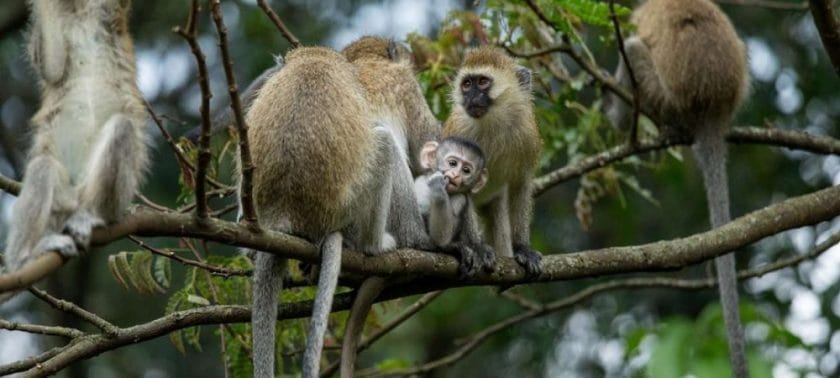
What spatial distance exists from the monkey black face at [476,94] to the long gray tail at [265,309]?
2313mm

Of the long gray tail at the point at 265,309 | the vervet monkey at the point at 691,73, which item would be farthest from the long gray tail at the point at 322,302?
the vervet monkey at the point at 691,73

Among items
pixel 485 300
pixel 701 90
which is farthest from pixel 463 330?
pixel 701 90

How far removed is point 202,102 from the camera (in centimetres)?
493

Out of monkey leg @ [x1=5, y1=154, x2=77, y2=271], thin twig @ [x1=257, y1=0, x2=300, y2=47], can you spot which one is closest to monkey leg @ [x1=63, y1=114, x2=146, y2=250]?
monkey leg @ [x1=5, y1=154, x2=77, y2=271]

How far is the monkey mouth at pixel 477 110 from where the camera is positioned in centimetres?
852

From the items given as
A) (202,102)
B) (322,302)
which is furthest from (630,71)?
(202,102)

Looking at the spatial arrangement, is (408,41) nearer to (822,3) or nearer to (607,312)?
(822,3)

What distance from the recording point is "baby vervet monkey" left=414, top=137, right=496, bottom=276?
7617mm

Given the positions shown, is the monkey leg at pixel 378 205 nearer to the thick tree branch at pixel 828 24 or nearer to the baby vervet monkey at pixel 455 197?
the baby vervet monkey at pixel 455 197

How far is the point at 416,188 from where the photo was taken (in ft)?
26.0

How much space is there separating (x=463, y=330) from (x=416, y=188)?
335 inches

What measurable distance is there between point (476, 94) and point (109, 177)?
3540 mm

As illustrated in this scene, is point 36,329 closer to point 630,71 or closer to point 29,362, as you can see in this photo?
point 29,362

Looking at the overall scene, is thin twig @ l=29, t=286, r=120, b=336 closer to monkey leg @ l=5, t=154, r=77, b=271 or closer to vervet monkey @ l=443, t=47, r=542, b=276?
monkey leg @ l=5, t=154, r=77, b=271
